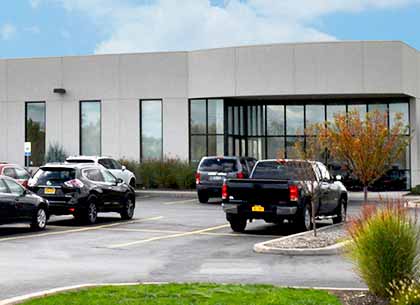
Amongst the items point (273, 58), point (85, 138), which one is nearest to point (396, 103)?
point (273, 58)

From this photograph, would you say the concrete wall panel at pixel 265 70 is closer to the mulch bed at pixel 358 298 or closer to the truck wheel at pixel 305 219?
the truck wheel at pixel 305 219

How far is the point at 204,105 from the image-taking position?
3997cm

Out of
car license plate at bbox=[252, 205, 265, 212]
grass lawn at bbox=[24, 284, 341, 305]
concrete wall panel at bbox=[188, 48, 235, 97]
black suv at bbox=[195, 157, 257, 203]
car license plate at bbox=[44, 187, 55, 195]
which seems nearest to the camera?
grass lawn at bbox=[24, 284, 341, 305]

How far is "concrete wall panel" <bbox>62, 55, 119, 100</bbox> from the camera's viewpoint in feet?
134

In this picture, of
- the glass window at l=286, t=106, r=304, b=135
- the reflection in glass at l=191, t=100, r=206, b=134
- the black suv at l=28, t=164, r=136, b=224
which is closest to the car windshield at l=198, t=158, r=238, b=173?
the black suv at l=28, t=164, r=136, b=224

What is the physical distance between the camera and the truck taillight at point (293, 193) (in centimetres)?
1827

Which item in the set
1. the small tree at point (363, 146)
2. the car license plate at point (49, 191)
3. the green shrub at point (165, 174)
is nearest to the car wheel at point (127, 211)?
the car license plate at point (49, 191)

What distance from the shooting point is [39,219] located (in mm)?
19328

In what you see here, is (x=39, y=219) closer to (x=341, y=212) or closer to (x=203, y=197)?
(x=341, y=212)

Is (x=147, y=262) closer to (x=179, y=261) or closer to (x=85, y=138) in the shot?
(x=179, y=261)

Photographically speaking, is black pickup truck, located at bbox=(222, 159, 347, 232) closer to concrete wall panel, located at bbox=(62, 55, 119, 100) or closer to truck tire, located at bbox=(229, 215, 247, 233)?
truck tire, located at bbox=(229, 215, 247, 233)

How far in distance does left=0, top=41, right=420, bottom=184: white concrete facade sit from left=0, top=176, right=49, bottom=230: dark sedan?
20.3 m

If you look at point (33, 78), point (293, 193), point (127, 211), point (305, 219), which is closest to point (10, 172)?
point (127, 211)

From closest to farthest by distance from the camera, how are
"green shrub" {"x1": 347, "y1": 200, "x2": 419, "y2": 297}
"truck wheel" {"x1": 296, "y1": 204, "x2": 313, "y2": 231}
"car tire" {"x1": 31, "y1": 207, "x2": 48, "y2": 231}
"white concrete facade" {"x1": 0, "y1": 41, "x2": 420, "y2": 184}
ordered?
"green shrub" {"x1": 347, "y1": 200, "x2": 419, "y2": 297} < "truck wheel" {"x1": 296, "y1": 204, "x2": 313, "y2": 231} < "car tire" {"x1": 31, "y1": 207, "x2": 48, "y2": 231} < "white concrete facade" {"x1": 0, "y1": 41, "x2": 420, "y2": 184}
